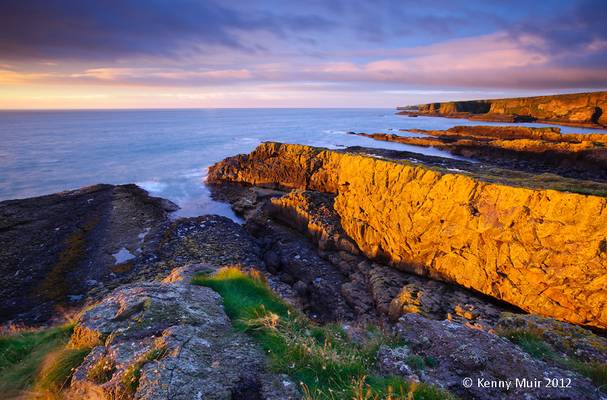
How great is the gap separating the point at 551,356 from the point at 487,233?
9.83m

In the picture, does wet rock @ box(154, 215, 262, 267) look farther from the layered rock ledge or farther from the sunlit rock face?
the layered rock ledge

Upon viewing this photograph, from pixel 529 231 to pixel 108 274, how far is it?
2533 cm

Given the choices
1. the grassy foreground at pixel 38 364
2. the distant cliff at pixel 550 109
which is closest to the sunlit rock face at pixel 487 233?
the grassy foreground at pixel 38 364

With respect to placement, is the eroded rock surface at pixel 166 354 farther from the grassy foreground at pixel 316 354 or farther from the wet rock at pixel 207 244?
the wet rock at pixel 207 244

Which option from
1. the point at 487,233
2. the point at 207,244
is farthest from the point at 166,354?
the point at 207,244

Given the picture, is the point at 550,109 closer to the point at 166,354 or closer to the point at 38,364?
the point at 166,354

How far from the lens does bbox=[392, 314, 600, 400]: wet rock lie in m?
5.81

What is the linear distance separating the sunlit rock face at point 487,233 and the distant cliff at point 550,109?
114204 millimetres

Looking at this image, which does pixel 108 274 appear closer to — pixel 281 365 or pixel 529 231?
pixel 281 365

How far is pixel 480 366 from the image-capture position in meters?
6.53

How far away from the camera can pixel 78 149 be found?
6700 centimetres

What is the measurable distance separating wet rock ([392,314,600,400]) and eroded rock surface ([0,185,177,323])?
18944 millimetres

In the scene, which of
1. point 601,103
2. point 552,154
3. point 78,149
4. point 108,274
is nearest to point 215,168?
point 108,274

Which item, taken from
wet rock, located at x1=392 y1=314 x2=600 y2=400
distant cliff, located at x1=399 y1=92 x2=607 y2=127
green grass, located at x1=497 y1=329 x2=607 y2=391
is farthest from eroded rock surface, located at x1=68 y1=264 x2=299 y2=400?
distant cliff, located at x1=399 y1=92 x2=607 y2=127
